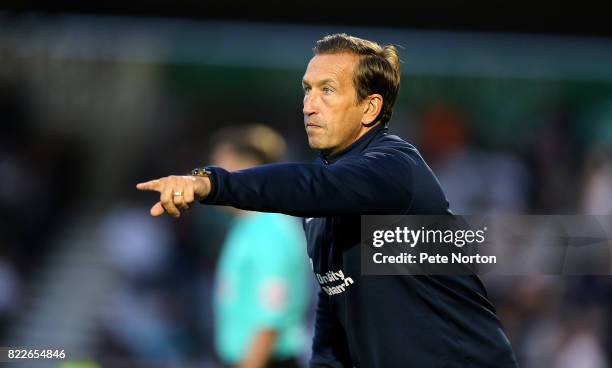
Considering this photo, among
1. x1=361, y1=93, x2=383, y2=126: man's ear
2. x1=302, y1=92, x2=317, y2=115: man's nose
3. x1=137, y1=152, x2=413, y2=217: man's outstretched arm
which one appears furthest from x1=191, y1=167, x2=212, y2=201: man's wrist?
x1=361, y1=93, x2=383, y2=126: man's ear

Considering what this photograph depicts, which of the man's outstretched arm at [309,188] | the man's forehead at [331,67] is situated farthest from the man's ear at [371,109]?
the man's outstretched arm at [309,188]

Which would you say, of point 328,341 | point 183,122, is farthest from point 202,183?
point 183,122

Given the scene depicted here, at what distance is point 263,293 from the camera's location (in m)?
5.20

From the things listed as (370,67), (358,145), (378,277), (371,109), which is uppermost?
(370,67)

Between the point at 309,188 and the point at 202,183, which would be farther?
the point at 309,188

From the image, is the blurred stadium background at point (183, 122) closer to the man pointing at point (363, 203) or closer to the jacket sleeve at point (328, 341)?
the jacket sleeve at point (328, 341)

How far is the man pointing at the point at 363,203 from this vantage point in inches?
111

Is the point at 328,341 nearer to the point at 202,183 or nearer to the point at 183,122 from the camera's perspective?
the point at 202,183

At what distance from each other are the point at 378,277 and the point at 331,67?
716mm

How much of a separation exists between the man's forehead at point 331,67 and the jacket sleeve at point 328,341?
780mm

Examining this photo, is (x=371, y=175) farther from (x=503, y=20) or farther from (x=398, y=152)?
(x=503, y=20)

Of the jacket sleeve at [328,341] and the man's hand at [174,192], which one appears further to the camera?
the jacket sleeve at [328,341]

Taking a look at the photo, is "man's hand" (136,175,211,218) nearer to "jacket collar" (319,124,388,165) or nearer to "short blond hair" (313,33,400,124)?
"jacket collar" (319,124,388,165)

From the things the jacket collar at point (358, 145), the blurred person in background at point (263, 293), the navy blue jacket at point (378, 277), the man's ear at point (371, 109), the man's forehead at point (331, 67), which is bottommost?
the blurred person in background at point (263, 293)
